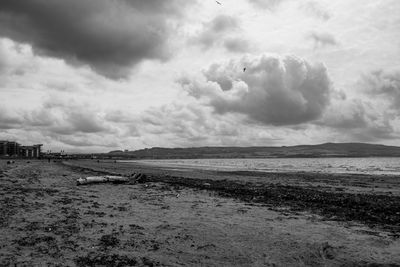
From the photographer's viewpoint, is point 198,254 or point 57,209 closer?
point 198,254

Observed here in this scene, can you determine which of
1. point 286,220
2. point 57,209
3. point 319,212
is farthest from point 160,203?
point 319,212

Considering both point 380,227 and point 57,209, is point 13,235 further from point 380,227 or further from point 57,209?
point 380,227

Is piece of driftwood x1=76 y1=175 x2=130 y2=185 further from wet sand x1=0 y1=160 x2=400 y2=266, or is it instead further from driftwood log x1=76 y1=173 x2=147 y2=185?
wet sand x1=0 y1=160 x2=400 y2=266

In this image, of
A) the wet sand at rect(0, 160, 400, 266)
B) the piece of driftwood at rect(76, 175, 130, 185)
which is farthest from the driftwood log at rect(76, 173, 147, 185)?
the wet sand at rect(0, 160, 400, 266)

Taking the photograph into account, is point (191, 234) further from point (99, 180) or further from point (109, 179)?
point (109, 179)

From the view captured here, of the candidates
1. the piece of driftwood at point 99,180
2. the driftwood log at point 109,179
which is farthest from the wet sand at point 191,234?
the driftwood log at point 109,179

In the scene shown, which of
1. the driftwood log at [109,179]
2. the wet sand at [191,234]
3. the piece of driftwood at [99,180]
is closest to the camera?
the wet sand at [191,234]

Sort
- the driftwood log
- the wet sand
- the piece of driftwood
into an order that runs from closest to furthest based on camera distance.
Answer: the wet sand
the piece of driftwood
the driftwood log

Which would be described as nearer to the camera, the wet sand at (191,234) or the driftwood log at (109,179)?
the wet sand at (191,234)

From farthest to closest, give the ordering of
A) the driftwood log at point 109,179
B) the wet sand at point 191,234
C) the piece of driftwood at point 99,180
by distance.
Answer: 1. the driftwood log at point 109,179
2. the piece of driftwood at point 99,180
3. the wet sand at point 191,234

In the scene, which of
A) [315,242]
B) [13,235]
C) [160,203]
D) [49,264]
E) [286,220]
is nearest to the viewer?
[49,264]

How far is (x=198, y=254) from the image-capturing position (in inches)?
334

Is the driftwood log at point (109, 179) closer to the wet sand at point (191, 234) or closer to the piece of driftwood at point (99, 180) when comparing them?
the piece of driftwood at point (99, 180)

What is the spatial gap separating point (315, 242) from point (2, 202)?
1251cm
